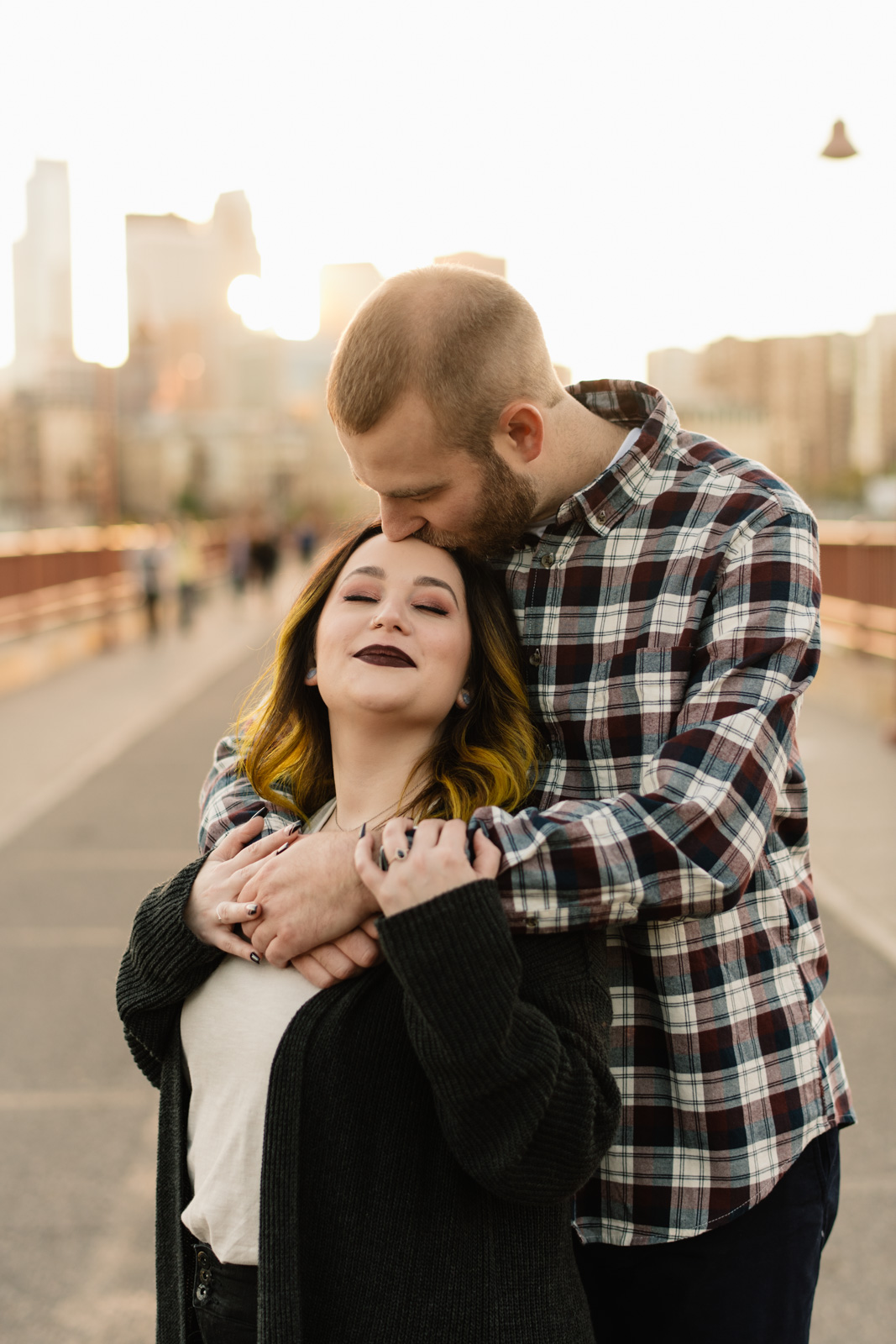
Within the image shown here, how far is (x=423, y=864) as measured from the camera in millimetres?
1586

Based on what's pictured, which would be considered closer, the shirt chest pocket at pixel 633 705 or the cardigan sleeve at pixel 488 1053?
the cardigan sleeve at pixel 488 1053

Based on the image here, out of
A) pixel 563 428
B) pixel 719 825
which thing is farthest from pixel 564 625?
pixel 719 825

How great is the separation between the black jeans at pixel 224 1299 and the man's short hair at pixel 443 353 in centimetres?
127

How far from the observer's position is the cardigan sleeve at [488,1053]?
1.53 m

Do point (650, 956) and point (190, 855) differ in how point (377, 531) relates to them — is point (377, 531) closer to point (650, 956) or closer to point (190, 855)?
point (650, 956)

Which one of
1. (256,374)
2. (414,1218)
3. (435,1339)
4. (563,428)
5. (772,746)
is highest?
(256,374)

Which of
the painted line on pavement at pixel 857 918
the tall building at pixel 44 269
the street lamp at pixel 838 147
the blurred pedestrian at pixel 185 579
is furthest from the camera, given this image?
the tall building at pixel 44 269

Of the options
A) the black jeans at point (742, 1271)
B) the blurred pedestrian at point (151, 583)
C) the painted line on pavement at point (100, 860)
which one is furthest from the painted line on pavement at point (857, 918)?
the blurred pedestrian at point (151, 583)

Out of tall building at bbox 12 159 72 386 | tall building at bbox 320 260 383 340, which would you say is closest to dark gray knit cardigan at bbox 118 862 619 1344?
tall building at bbox 320 260 383 340

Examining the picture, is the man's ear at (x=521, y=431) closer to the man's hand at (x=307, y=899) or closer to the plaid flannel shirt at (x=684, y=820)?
the plaid flannel shirt at (x=684, y=820)

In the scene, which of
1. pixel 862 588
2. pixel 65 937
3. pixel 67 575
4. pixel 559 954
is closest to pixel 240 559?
pixel 67 575

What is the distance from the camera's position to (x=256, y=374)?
174 meters

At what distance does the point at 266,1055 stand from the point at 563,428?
1099 mm

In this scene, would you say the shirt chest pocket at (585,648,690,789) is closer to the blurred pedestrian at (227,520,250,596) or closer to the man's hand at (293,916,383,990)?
the man's hand at (293,916,383,990)
